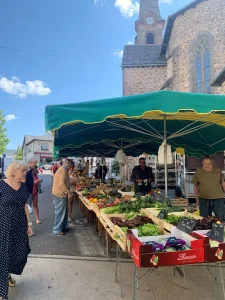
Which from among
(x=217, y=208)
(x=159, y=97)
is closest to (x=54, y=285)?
(x=159, y=97)

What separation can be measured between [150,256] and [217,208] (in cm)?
327

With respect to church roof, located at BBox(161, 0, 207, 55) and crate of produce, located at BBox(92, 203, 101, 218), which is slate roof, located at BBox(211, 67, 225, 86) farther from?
crate of produce, located at BBox(92, 203, 101, 218)

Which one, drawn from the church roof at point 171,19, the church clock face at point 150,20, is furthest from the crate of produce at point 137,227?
the church clock face at point 150,20

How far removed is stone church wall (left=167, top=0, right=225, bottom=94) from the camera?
56.3ft

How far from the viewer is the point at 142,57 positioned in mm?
26891

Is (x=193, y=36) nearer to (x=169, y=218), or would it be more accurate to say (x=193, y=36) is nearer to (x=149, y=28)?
(x=169, y=218)

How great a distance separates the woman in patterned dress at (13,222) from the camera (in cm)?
311

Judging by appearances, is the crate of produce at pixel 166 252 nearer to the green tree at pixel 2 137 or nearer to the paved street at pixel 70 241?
the paved street at pixel 70 241

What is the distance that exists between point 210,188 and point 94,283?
2.78m

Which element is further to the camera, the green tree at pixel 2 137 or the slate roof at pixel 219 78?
the green tree at pixel 2 137

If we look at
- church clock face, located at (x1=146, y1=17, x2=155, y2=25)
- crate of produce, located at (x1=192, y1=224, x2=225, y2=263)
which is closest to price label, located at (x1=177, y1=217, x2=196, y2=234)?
crate of produce, located at (x1=192, y1=224, x2=225, y2=263)

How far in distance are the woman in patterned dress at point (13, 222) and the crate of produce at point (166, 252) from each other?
146 centimetres

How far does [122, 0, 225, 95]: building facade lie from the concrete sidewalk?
10495 mm

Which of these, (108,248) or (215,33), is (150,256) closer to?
(108,248)
